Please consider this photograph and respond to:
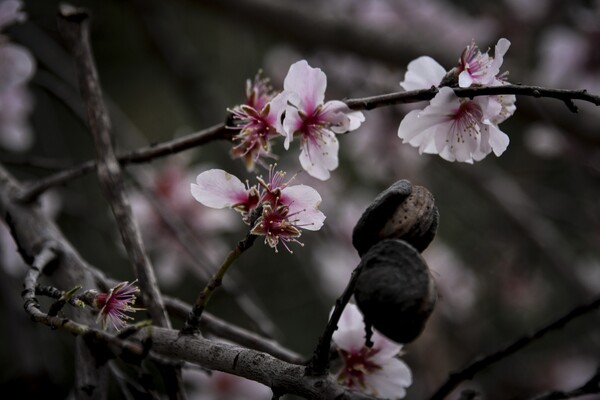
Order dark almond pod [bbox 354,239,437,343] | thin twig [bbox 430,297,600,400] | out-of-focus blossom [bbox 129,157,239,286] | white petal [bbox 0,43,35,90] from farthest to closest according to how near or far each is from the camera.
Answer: out-of-focus blossom [bbox 129,157,239,286] → white petal [bbox 0,43,35,90] → thin twig [bbox 430,297,600,400] → dark almond pod [bbox 354,239,437,343]

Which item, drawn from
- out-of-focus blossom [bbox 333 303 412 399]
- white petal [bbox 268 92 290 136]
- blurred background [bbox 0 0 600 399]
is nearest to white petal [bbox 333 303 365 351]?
out-of-focus blossom [bbox 333 303 412 399]

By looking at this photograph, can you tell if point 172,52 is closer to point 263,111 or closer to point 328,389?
point 263,111

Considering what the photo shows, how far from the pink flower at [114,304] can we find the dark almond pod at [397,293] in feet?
0.88

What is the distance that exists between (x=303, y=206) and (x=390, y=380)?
0.92 feet

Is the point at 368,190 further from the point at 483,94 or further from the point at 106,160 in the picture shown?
the point at 483,94

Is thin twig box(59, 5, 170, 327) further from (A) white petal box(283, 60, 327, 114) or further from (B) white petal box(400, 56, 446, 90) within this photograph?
(B) white petal box(400, 56, 446, 90)

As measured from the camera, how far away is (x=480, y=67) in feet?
2.69

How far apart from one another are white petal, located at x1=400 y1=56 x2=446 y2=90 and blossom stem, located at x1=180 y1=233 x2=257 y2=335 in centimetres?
32

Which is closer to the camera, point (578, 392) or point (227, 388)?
point (578, 392)

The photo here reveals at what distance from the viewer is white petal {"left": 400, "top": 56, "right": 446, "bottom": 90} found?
0.86m

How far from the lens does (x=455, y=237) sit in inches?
132

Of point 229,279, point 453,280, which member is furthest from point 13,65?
point 453,280

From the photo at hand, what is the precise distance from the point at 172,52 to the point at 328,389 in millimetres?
1779

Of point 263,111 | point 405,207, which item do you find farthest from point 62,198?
point 405,207
